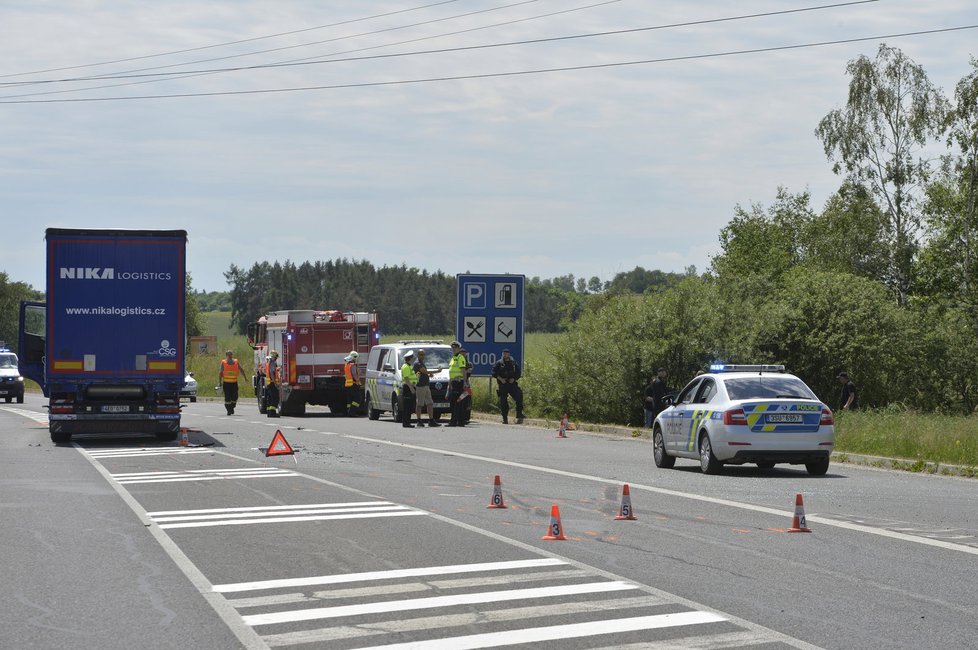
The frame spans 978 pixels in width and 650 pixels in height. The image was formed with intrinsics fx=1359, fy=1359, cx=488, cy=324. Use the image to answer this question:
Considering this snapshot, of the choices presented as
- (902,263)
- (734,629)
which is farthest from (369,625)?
(902,263)

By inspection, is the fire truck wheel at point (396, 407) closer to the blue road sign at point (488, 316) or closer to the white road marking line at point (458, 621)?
the blue road sign at point (488, 316)

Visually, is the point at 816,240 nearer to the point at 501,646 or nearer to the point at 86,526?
the point at 86,526

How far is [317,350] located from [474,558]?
2924cm

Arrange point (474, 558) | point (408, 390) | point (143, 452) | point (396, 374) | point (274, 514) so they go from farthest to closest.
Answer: point (396, 374)
point (408, 390)
point (143, 452)
point (274, 514)
point (474, 558)

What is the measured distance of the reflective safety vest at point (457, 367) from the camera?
32.8 metres

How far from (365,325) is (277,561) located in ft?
96.8

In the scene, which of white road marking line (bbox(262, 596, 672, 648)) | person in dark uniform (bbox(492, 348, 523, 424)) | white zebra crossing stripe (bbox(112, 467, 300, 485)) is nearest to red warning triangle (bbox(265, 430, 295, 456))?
white zebra crossing stripe (bbox(112, 467, 300, 485))

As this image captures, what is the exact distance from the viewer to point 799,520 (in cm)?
1278

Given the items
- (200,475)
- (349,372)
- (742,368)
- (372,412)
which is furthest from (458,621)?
(349,372)

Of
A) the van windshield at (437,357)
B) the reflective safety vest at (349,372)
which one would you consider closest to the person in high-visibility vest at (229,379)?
the reflective safety vest at (349,372)

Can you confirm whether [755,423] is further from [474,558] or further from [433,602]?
[433,602]

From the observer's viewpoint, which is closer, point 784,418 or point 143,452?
point 784,418

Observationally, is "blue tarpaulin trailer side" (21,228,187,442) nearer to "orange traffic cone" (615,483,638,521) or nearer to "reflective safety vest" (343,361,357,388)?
"reflective safety vest" (343,361,357,388)

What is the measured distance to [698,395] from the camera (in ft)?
67.9
